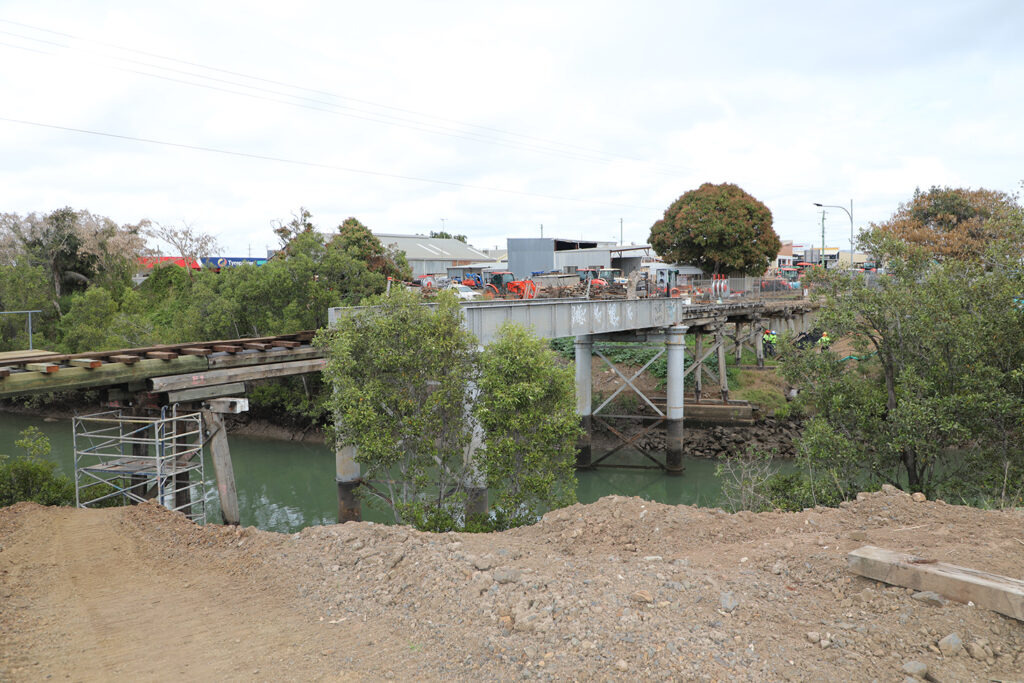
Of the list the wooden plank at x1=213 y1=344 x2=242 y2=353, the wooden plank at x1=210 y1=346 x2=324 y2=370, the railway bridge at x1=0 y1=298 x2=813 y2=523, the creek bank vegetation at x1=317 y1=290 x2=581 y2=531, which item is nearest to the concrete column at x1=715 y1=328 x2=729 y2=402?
the railway bridge at x1=0 y1=298 x2=813 y2=523

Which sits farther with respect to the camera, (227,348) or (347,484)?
(347,484)

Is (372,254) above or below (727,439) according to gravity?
above

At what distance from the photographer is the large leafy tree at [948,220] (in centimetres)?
3247

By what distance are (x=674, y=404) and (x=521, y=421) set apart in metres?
12.7

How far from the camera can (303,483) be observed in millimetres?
23734

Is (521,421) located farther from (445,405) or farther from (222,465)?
(222,465)

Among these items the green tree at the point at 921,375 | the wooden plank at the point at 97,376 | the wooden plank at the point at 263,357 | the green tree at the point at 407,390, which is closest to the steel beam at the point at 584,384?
the green tree at the point at 921,375

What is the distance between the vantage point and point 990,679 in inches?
205

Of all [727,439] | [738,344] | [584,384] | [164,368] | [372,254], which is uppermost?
[372,254]

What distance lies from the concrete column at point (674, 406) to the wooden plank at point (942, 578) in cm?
1765

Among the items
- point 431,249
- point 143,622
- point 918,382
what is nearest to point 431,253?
point 431,249

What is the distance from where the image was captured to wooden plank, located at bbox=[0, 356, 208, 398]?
1169 cm

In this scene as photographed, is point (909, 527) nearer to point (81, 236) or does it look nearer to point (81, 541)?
point (81, 541)

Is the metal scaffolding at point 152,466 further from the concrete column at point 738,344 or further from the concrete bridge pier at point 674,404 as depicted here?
the concrete column at point 738,344
